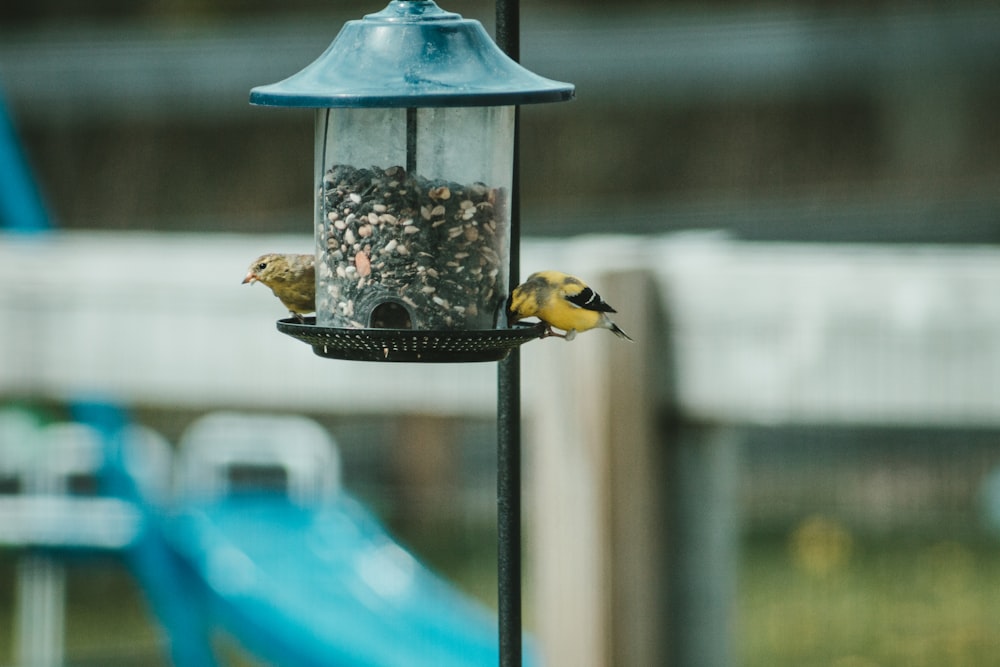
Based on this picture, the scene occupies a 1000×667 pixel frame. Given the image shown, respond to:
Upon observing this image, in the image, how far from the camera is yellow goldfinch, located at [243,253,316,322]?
2068 mm

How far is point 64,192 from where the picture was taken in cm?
878

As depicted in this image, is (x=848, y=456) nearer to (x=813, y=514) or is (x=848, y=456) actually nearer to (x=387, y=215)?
(x=813, y=514)

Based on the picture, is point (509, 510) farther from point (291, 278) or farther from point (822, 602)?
point (822, 602)

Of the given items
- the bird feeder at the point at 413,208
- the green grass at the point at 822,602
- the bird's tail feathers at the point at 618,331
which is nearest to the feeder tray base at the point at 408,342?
the bird feeder at the point at 413,208

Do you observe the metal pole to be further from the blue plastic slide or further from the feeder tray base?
the blue plastic slide

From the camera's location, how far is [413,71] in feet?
5.34

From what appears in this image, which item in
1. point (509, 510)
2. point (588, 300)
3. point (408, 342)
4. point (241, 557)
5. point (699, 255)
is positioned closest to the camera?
point (509, 510)

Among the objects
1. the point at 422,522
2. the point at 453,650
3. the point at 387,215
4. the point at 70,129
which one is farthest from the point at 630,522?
the point at 70,129

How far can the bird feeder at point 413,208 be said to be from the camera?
1.69 m

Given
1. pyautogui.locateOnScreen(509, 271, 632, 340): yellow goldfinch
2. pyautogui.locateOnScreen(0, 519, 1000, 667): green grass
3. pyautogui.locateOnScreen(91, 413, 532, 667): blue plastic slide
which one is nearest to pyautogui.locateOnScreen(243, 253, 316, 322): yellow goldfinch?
pyautogui.locateOnScreen(509, 271, 632, 340): yellow goldfinch

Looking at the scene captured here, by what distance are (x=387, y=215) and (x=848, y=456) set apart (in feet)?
15.1

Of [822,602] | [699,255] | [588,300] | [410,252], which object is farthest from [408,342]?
[822,602]

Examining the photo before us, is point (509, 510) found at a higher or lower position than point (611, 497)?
higher

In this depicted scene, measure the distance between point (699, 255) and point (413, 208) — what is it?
2.09 ft
